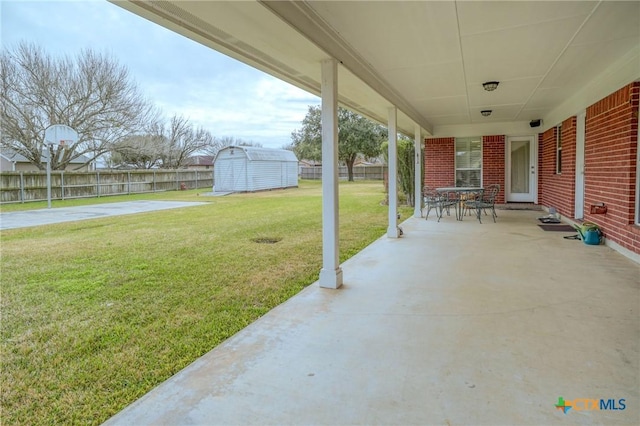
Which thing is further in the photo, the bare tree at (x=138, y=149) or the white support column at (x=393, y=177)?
the bare tree at (x=138, y=149)

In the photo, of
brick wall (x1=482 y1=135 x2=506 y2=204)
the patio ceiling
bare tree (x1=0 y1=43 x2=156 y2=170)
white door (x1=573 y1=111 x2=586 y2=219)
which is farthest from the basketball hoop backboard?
white door (x1=573 y1=111 x2=586 y2=219)

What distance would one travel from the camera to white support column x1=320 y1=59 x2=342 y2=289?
3830 millimetres

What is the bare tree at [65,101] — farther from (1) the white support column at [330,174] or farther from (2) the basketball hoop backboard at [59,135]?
Answer: (1) the white support column at [330,174]

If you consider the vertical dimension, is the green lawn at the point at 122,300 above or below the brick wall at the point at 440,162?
below

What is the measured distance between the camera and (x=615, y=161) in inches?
201

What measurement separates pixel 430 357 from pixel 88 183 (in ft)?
58.5

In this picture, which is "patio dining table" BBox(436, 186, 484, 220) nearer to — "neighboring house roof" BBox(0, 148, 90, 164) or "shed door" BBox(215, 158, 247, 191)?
"shed door" BBox(215, 158, 247, 191)

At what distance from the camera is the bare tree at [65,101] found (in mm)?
16375

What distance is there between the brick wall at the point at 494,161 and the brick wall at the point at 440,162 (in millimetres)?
813

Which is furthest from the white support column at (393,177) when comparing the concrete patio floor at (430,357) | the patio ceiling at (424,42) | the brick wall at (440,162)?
the brick wall at (440,162)

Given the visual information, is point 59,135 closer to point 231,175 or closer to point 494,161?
point 231,175

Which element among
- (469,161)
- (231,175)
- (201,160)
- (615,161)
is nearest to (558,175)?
(469,161)

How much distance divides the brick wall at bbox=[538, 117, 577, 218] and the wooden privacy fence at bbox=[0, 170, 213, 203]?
54.8 feet

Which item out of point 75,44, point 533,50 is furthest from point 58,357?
point 75,44
